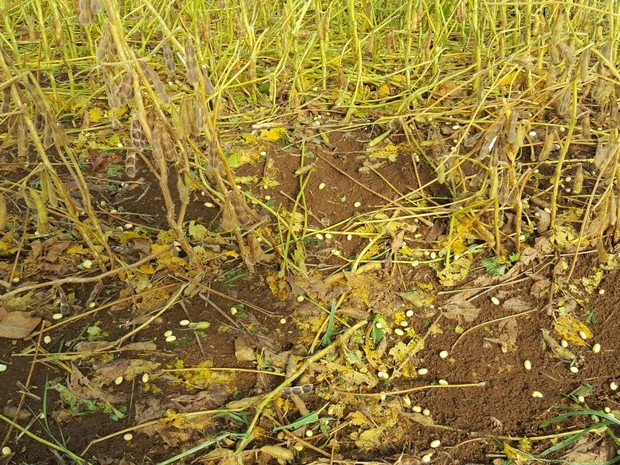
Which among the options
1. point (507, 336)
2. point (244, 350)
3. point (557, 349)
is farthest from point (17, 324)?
point (557, 349)

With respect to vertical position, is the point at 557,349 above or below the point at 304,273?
below

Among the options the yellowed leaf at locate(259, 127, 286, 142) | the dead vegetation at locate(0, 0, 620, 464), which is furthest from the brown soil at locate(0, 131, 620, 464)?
the yellowed leaf at locate(259, 127, 286, 142)

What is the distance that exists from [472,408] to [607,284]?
0.73 metres

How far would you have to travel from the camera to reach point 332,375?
2104mm

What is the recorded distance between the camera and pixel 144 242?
2514mm

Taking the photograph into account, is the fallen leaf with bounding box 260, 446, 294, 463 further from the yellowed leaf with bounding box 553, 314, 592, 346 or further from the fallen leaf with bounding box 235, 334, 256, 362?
the yellowed leaf with bounding box 553, 314, 592, 346

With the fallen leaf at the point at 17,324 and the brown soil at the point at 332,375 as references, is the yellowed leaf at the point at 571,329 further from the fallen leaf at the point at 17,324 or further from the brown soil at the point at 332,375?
the fallen leaf at the point at 17,324

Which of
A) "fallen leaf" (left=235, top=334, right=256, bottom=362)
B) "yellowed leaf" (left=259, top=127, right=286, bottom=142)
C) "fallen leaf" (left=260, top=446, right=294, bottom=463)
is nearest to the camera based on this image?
"fallen leaf" (left=260, top=446, right=294, bottom=463)

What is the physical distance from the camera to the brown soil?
6.29 ft

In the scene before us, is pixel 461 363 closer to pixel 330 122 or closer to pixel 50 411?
pixel 50 411

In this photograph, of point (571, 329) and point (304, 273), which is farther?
point (304, 273)

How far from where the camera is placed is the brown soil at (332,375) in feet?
6.29

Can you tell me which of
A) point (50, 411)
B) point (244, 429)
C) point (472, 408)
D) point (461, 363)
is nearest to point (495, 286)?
point (461, 363)

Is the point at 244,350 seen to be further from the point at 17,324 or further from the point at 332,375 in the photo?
the point at 17,324
